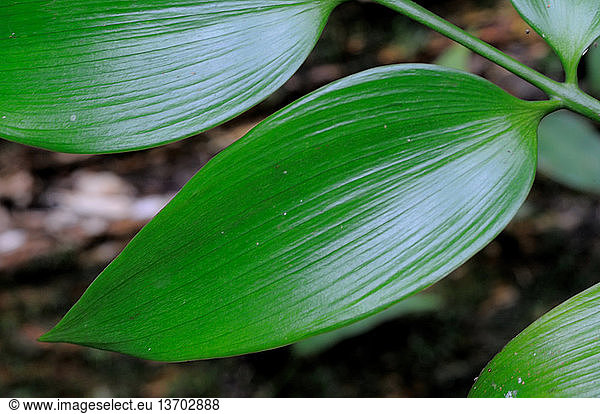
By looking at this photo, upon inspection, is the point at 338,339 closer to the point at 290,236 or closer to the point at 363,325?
the point at 363,325

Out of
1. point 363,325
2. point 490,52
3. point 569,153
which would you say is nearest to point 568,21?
point 490,52

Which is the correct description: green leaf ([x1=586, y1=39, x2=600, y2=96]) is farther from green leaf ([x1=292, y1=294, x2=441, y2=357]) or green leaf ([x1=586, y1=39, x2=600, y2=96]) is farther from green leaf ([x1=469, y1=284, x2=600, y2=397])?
green leaf ([x1=469, y1=284, x2=600, y2=397])

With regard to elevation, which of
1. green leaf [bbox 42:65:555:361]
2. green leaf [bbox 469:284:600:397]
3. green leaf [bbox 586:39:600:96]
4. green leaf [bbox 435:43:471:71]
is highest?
green leaf [bbox 435:43:471:71]

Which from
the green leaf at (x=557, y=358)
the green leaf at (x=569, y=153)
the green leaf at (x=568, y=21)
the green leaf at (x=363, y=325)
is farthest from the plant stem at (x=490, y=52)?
the green leaf at (x=363, y=325)

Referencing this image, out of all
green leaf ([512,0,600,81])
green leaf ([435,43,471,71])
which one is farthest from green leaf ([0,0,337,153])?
green leaf ([435,43,471,71])

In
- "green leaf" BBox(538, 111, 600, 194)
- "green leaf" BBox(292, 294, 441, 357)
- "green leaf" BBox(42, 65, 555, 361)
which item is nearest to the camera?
"green leaf" BBox(42, 65, 555, 361)
